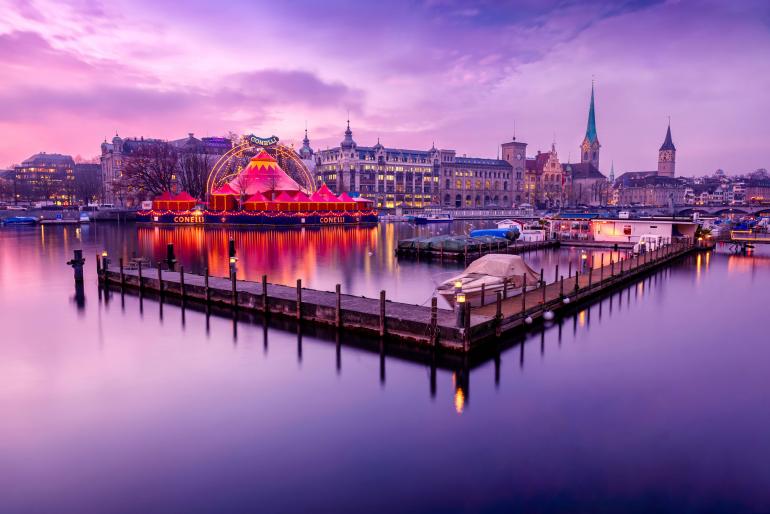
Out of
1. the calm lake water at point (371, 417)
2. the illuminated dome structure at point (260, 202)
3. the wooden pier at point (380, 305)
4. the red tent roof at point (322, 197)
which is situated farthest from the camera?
the red tent roof at point (322, 197)

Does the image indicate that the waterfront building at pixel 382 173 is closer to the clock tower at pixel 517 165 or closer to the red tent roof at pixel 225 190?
the clock tower at pixel 517 165

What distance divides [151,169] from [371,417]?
113923 mm

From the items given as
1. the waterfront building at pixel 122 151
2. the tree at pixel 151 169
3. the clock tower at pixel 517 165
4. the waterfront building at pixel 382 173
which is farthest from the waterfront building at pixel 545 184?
the tree at pixel 151 169

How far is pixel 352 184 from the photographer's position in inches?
5965

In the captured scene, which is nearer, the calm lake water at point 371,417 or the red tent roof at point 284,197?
the calm lake water at point 371,417

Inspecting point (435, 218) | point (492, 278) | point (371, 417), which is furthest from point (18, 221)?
point (371, 417)

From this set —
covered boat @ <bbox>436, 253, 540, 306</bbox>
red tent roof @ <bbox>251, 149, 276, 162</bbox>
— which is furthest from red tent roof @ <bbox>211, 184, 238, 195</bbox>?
covered boat @ <bbox>436, 253, 540, 306</bbox>

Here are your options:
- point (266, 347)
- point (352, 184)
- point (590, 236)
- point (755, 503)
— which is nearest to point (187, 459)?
point (266, 347)

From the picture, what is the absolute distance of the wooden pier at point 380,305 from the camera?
64.0 ft

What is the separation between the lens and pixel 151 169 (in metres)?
113

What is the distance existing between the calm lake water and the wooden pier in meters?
0.86

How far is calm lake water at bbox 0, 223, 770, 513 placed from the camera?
1115cm

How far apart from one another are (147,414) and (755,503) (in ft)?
51.4

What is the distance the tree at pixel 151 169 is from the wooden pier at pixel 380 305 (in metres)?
84.8
